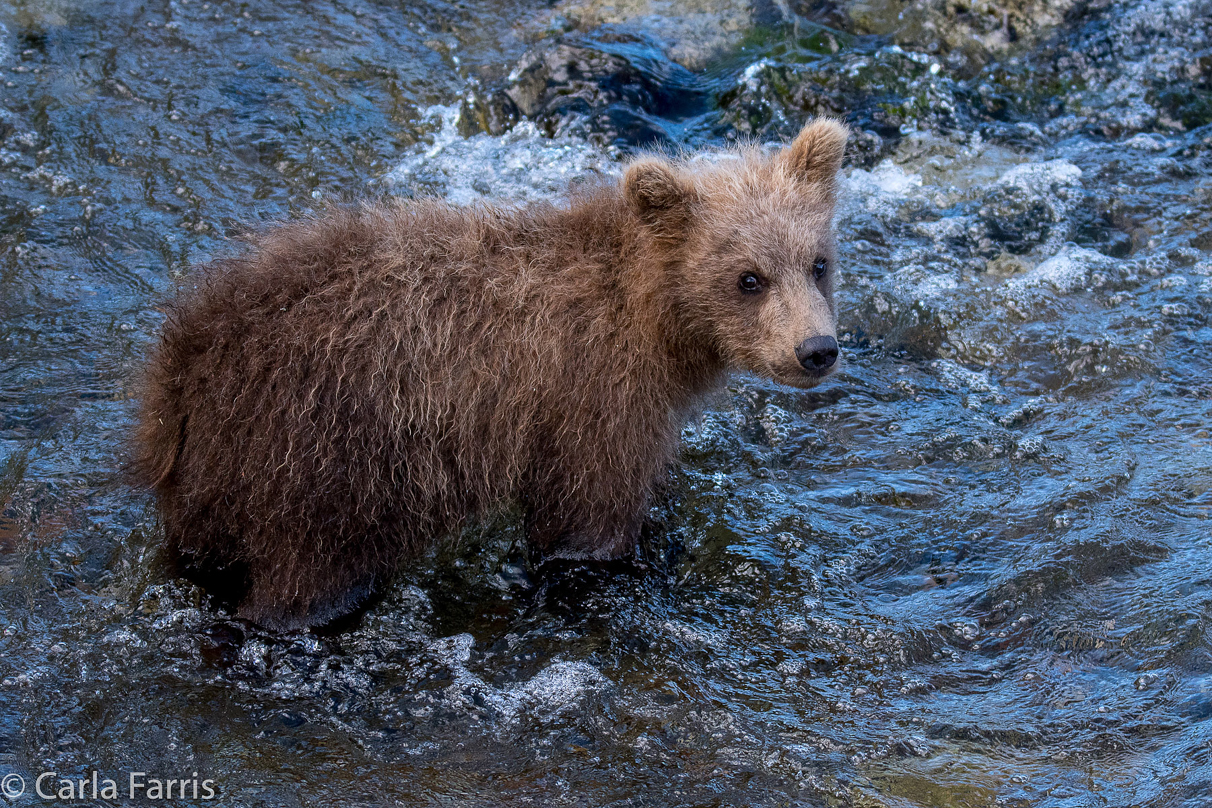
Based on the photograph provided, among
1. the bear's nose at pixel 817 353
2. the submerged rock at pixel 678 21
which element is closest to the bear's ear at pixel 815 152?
the bear's nose at pixel 817 353

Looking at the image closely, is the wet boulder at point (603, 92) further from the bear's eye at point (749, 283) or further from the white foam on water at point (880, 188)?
the bear's eye at point (749, 283)

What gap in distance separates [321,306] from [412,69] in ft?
18.1

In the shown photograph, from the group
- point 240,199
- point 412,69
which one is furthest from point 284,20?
point 240,199

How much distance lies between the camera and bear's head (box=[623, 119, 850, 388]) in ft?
17.0

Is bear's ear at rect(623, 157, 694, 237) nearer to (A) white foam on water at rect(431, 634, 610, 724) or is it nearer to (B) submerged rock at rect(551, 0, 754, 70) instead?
(A) white foam on water at rect(431, 634, 610, 724)

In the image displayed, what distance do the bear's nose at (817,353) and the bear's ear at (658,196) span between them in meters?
0.92

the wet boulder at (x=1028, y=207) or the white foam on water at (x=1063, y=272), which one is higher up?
the wet boulder at (x=1028, y=207)

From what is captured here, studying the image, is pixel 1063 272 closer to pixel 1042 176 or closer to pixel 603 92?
pixel 1042 176

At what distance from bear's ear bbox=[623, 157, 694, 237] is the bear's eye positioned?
1.38 ft

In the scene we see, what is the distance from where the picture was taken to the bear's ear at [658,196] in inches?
205

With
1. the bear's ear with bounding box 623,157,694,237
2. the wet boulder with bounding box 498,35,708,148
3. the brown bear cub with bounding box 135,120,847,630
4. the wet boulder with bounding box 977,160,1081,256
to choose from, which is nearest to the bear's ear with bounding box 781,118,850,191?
the brown bear cub with bounding box 135,120,847,630

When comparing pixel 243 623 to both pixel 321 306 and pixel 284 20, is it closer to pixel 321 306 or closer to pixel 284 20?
pixel 321 306

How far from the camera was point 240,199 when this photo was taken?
8.13 m

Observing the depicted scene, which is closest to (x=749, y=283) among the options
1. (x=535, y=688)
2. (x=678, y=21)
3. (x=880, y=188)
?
(x=535, y=688)
